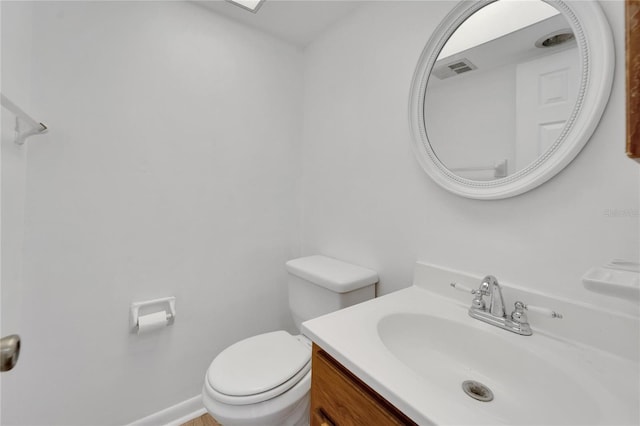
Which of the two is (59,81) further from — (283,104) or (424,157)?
(424,157)

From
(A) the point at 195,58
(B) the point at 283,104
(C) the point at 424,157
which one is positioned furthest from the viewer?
(B) the point at 283,104

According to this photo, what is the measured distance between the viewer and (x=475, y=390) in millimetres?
693

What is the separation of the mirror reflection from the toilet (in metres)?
0.67

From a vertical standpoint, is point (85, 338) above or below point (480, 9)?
below

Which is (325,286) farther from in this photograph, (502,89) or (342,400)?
(502,89)

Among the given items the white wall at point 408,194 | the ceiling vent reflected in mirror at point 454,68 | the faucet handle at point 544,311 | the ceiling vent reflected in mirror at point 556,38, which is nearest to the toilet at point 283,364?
the white wall at point 408,194

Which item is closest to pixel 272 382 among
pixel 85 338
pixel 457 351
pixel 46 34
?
pixel 457 351

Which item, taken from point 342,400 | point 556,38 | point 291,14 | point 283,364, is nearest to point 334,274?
point 283,364

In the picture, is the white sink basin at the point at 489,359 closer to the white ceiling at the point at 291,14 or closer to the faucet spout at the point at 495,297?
the faucet spout at the point at 495,297

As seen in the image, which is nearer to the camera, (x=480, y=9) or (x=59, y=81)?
(x=480, y=9)

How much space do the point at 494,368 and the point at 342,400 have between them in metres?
0.44

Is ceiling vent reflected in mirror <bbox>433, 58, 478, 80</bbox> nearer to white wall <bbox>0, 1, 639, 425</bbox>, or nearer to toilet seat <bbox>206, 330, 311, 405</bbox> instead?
white wall <bbox>0, 1, 639, 425</bbox>

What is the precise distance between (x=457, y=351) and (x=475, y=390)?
0.12 meters

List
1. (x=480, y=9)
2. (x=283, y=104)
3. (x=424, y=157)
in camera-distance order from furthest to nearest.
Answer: (x=283, y=104), (x=424, y=157), (x=480, y=9)
